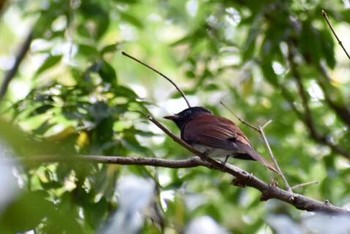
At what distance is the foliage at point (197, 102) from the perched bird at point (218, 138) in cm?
17

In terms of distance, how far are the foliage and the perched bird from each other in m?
0.17

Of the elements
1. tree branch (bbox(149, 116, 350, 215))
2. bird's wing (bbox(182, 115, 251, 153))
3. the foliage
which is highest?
tree branch (bbox(149, 116, 350, 215))

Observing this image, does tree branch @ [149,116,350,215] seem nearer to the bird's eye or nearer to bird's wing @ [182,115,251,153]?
bird's wing @ [182,115,251,153]

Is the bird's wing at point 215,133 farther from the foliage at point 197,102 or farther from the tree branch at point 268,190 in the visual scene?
the tree branch at point 268,190

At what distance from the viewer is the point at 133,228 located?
2395mm

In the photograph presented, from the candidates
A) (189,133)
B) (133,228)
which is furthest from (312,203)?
(189,133)

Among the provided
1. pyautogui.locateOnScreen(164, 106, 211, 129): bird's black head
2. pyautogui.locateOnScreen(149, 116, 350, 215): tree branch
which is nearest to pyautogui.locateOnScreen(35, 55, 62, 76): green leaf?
pyautogui.locateOnScreen(164, 106, 211, 129): bird's black head

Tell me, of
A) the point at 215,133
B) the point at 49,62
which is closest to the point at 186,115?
the point at 215,133

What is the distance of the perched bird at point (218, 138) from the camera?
106 inches

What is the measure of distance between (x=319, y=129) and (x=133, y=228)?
1.97 meters

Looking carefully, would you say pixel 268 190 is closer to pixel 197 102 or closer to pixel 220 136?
pixel 220 136

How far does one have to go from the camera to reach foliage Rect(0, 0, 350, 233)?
9.76 feet

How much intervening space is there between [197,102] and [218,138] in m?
1.36

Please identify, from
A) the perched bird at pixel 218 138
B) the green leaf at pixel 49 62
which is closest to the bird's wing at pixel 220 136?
the perched bird at pixel 218 138
